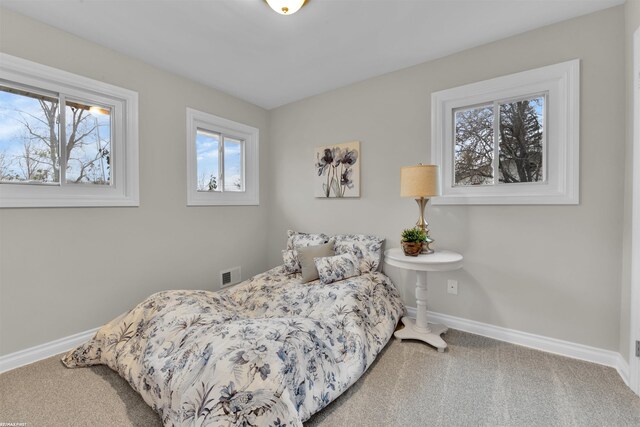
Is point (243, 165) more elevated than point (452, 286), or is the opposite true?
point (243, 165)

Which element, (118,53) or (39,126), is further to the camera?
(118,53)

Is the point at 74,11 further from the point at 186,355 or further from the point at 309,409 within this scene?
the point at 309,409

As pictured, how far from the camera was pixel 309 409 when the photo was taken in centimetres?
134

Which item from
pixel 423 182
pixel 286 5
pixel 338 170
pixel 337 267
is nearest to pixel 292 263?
pixel 337 267

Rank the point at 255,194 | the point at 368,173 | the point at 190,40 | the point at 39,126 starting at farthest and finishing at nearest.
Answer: the point at 255,194
the point at 368,173
the point at 190,40
the point at 39,126

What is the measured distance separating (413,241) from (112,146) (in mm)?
2692

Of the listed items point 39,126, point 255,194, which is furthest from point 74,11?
point 255,194

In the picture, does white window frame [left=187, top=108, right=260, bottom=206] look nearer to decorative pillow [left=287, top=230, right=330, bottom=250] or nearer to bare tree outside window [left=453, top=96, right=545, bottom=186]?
decorative pillow [left=287, top=230, right=330, bottom=250]

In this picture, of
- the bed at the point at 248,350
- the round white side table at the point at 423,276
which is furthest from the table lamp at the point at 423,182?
the bed at the point at 248,350

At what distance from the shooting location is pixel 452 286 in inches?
96.0

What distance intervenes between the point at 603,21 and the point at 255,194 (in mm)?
3474

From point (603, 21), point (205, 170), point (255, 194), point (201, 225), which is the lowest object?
point (201, 225)

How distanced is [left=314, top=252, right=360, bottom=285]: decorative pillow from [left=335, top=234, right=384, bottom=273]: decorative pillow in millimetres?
124

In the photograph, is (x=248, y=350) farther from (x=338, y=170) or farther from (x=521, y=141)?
(x=521, y=141)
